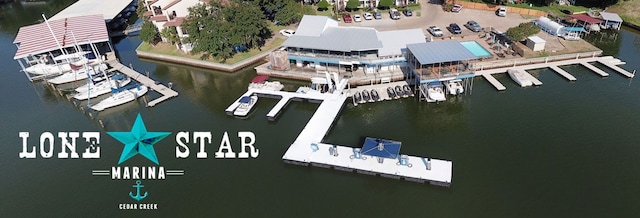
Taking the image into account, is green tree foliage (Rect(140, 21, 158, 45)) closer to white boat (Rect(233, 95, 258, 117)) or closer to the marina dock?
white boat (Rect(233, 95, 258, 117))

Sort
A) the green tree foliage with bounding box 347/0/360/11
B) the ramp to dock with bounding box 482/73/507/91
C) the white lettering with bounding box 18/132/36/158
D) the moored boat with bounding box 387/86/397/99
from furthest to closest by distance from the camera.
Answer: the green tree foliage with bounding box 347/0/360/11 < the ramp to dock with bounding box 482/73/507/91 < the moored boat with bounding box 387/86/397/99 < the white lettering with bounding box 18/132/36/158

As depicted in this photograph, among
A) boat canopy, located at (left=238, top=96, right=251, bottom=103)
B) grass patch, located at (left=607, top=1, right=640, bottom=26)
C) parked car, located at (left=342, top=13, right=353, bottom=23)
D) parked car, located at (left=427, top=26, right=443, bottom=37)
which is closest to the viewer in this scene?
boat canopy, located at (left=238, top=96, right=251, bottom=103)

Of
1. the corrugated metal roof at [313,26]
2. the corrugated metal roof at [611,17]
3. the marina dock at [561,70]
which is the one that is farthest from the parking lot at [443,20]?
the corrugated metal roof at [313,26]

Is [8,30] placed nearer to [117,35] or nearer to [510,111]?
[117,35]

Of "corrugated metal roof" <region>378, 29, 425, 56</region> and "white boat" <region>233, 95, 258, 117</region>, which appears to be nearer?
"white boat" <region>233, 95, 258, 117</region>

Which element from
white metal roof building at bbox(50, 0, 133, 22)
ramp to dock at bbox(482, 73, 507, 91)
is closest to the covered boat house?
ramp to dock at bbox(482, 73, 507, 91)

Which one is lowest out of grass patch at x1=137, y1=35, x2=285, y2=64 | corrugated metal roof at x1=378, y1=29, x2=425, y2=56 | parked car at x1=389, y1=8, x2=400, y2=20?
grass patch at x1=137, y1=35, x2=285, y2=64

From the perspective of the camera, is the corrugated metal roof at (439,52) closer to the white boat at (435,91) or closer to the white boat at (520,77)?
the white boat at (435,91)

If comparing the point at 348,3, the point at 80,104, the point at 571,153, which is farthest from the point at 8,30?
the point at 571,153
